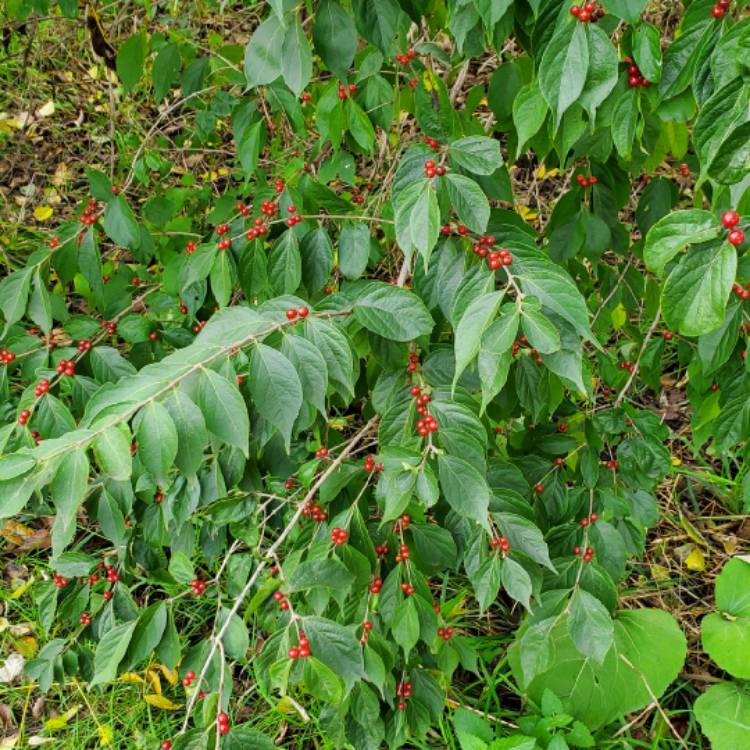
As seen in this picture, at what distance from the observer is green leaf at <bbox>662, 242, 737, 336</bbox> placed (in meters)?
0.82

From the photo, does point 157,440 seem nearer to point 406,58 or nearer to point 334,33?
point 334,33

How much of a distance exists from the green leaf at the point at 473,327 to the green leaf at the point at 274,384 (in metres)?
0.21

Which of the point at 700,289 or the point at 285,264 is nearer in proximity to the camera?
the point at 700,289

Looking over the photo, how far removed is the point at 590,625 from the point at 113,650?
0.76m

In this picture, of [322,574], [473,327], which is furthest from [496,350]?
[322,574]

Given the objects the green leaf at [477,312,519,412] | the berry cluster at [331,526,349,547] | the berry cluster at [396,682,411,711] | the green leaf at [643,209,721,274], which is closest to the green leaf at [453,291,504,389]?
the green leaf at [477,312,519,412]

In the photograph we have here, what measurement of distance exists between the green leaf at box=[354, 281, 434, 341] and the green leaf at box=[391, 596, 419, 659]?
0.43 metres

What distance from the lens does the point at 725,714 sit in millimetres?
1999

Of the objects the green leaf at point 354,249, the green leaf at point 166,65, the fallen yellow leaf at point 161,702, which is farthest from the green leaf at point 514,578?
the fallen yellow leaf at point 161,702

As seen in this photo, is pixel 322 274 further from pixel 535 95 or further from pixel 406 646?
pixel 406 646

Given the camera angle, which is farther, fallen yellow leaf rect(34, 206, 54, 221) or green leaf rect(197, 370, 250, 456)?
fallen yellow leaf rect(34, 206, 54, 221)

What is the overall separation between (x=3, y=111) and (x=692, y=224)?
157 inches

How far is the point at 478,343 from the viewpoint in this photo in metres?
0.88

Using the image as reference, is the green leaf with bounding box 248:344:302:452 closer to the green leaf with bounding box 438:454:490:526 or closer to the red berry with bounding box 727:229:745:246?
the green leaf with bounding box 438:454:490:526
